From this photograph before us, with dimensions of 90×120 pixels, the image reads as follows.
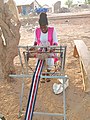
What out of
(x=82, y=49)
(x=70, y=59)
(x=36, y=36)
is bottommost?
(x=70, y=59)

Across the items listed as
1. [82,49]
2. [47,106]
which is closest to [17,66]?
[82,49]

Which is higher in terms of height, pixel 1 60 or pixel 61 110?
pixel 1 60

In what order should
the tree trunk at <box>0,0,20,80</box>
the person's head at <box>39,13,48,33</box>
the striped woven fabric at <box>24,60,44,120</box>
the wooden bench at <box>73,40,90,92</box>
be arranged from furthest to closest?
the tree trunk at <box>0,0,20,80</box>, the wooden bench at <box>73,40,90,92</box>, the person's head at <box>39,13,48,33</box>, the striped woven fabric at <box>24,60,44,120</box>

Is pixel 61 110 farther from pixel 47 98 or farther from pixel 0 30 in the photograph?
pixel 0 30

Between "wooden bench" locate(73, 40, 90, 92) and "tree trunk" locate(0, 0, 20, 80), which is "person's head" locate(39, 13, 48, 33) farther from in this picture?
"wooden bench" locate(73, 40, 90, 92)

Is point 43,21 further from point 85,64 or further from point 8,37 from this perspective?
point 85,64

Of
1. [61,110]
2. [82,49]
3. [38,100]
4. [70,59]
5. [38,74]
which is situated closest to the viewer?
[38,74]

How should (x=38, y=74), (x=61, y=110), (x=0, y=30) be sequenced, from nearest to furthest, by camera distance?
(x=38, y=74)
(x=61, y=110)
(x=0, y=30)

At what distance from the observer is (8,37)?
16.3ft

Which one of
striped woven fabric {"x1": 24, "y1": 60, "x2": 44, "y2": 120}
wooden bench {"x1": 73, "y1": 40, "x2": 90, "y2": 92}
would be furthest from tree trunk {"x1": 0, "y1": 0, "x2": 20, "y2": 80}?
striped woven fabric {"x1": 24, "y1": 60, "x2": 44, "y2": 120}

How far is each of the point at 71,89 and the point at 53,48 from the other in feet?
4.80

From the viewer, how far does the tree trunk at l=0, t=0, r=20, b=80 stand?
4816 mm

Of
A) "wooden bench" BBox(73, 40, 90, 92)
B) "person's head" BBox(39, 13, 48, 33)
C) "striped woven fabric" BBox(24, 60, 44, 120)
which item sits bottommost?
"wooden bench" BBox(73, 40, 90, 92)

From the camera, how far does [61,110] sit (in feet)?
14.1
